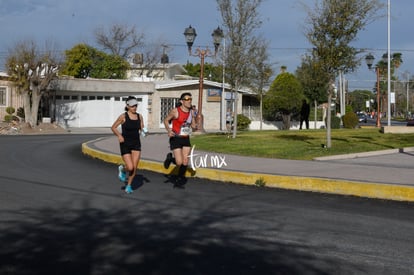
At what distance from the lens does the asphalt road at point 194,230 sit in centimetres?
560

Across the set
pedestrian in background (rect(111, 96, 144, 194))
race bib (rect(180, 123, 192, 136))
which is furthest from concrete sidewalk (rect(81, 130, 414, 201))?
pedestrian in background (rect(111, 96, 144, 194))

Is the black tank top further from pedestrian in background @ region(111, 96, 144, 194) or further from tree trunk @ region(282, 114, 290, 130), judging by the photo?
tree trunk @ region(282, 114, 290, 130)

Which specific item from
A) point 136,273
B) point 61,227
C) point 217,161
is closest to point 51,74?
point 217,161

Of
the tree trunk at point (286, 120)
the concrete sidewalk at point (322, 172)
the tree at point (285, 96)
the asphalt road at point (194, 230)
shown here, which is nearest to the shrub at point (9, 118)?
the tree at point (285, 96)

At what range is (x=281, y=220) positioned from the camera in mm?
7914

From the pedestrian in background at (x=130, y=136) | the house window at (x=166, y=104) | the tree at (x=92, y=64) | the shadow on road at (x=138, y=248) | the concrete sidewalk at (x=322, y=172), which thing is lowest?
the shadow on road at (x=138, y=248)

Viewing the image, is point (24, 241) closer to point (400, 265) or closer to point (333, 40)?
point (400, 265)

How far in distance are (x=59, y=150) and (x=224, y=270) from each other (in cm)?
1564

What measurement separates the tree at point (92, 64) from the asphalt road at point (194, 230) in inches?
1887

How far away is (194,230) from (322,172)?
18.3ft

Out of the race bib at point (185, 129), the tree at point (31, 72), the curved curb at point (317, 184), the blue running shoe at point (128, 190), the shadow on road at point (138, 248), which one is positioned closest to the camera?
the shadow on road at point (138, 248)

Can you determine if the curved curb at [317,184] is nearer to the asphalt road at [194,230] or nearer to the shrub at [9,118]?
the asphalt road at [194,230]

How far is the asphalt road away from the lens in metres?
5.60

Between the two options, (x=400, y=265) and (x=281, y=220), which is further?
(x=281, y=220)
